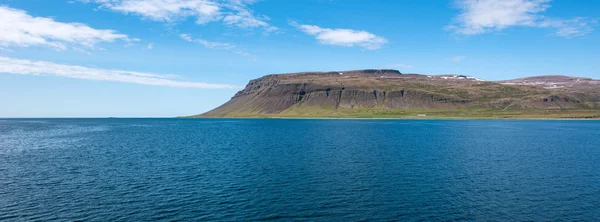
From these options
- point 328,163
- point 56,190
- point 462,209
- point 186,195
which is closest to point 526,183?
point 462,209

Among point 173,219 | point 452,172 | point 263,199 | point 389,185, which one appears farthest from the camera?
point 452,172

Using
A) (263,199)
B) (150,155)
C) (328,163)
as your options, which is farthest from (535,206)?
(150,155)

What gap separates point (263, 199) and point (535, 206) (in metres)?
30.0

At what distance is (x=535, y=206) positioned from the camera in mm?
43031

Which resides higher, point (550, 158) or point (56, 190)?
point (56, 190)

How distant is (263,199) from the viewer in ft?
151

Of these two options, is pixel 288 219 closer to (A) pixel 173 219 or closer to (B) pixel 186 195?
(A) pixel 173 219

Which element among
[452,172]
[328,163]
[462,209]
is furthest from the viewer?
[328,163]

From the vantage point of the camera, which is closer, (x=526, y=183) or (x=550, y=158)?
(x=526, y=183)

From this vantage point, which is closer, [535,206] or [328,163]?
[535,206]

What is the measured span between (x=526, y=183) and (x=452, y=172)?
37.7 feet

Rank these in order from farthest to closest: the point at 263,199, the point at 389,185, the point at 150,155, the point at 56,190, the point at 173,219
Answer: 1. the point at 150,155
2. the point at 389,185
3. the point at 56,190
4. the point at 263,199
5. the point at 173,219

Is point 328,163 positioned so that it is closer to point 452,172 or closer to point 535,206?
point 452,172

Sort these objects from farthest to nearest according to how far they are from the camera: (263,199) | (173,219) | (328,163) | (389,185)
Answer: (328,163) < (389,185) < (263,199) < (173,219)
